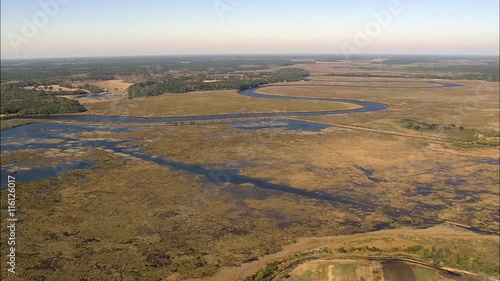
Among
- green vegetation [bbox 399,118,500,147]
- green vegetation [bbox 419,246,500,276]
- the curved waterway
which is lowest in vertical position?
the curved waterway

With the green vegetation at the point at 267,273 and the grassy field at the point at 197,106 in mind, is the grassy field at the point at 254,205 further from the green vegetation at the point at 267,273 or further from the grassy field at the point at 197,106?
the grassy field at the point at 197,106

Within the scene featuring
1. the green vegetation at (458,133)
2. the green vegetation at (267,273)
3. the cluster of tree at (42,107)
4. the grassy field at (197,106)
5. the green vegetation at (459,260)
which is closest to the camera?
the green vegetation at (267,273)

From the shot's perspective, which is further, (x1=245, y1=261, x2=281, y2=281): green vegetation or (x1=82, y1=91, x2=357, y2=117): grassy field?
(x1=82, y1=91, x2=357, y2=117): grassy field

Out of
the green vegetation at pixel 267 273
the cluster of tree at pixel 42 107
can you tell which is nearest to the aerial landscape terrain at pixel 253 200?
the green vegetation at pixel 267 273

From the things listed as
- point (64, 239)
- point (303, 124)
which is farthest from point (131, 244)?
point (303, 124)

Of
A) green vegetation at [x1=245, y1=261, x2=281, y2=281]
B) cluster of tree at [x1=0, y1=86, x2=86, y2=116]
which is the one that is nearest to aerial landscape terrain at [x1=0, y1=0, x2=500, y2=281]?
green vegetation at [x1=245, y1=261, x2=281, y2=281]

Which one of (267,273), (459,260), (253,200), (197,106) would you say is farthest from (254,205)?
(197,106)

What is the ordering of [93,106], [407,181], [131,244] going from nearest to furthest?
[131,244] → [407,181] → [93,106]

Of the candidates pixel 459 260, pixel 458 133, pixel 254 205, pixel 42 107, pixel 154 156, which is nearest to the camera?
pixel 459 260

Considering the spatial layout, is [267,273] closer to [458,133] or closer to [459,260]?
[459,260]

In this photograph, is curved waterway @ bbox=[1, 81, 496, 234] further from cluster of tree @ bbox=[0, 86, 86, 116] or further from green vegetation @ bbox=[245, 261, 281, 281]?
green vegetation @ bbox=[245, 261, 281, 281]

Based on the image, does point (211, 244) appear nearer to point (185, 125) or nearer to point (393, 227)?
point (393, 227)
